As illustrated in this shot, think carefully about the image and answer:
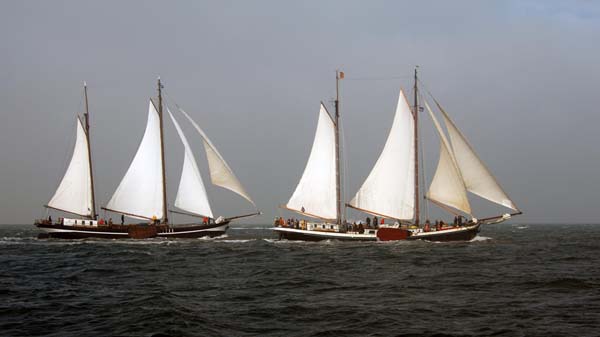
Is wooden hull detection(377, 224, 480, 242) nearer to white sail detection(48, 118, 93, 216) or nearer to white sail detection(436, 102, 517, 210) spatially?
white sail detection(436, 102, 517, 210)

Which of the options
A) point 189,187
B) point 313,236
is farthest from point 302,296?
point 189,187

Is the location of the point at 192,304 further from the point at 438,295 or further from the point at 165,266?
the point at 165,266

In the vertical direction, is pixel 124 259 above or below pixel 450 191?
below

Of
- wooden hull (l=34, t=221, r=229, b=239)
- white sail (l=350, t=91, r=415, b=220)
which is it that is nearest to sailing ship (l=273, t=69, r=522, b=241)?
white sail (l=350, t=91, r=415, b=220)

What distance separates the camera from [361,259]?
43406 mm

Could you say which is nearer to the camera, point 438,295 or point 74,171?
point 438,295

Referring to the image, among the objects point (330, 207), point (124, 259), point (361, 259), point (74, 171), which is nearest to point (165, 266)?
point (124, 259)

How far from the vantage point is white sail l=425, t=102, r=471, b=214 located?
57938 millimetres

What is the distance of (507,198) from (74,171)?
162 ft

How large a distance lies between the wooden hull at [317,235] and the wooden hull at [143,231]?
31.5ft

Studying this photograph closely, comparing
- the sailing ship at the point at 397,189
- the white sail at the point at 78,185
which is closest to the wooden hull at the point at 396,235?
the sailing ship at the point at 397,189

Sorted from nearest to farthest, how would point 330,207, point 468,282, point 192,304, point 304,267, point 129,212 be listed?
point 192,304
point 468,282
point 304,267
point 330,207
point 129,212

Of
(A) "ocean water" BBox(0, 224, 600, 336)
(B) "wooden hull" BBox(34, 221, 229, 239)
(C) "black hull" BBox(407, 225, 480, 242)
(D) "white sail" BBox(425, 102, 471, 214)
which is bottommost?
(A) "ocean water" BBox(0, 224, 600, 336)

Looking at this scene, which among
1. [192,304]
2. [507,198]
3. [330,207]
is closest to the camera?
[192,304]
